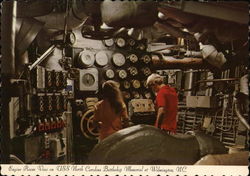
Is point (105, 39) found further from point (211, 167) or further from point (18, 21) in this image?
point (211, 167)

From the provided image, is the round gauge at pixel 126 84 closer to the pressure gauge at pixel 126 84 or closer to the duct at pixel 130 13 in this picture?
Answer: the pressure gauge at pixel 126 84

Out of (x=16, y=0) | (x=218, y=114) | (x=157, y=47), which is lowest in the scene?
(x=218, y=114)

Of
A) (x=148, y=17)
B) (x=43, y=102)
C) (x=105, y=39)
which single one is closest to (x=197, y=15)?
(x=148, y=17)

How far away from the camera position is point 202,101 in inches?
107

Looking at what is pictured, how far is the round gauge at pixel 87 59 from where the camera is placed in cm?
290

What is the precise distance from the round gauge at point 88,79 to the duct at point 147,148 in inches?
25.7

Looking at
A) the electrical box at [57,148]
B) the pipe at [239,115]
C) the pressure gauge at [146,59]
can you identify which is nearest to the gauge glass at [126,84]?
the pressure gauge at [146,59]

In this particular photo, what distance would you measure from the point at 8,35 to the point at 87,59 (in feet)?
2.70

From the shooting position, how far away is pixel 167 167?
8.14ft

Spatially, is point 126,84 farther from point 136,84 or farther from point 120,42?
point 120,42

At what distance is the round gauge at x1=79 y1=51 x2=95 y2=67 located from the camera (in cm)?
290

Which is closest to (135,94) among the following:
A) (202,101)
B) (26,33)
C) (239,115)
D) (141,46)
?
(141,46)

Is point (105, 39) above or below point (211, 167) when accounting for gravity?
above

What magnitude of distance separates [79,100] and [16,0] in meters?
1.14
